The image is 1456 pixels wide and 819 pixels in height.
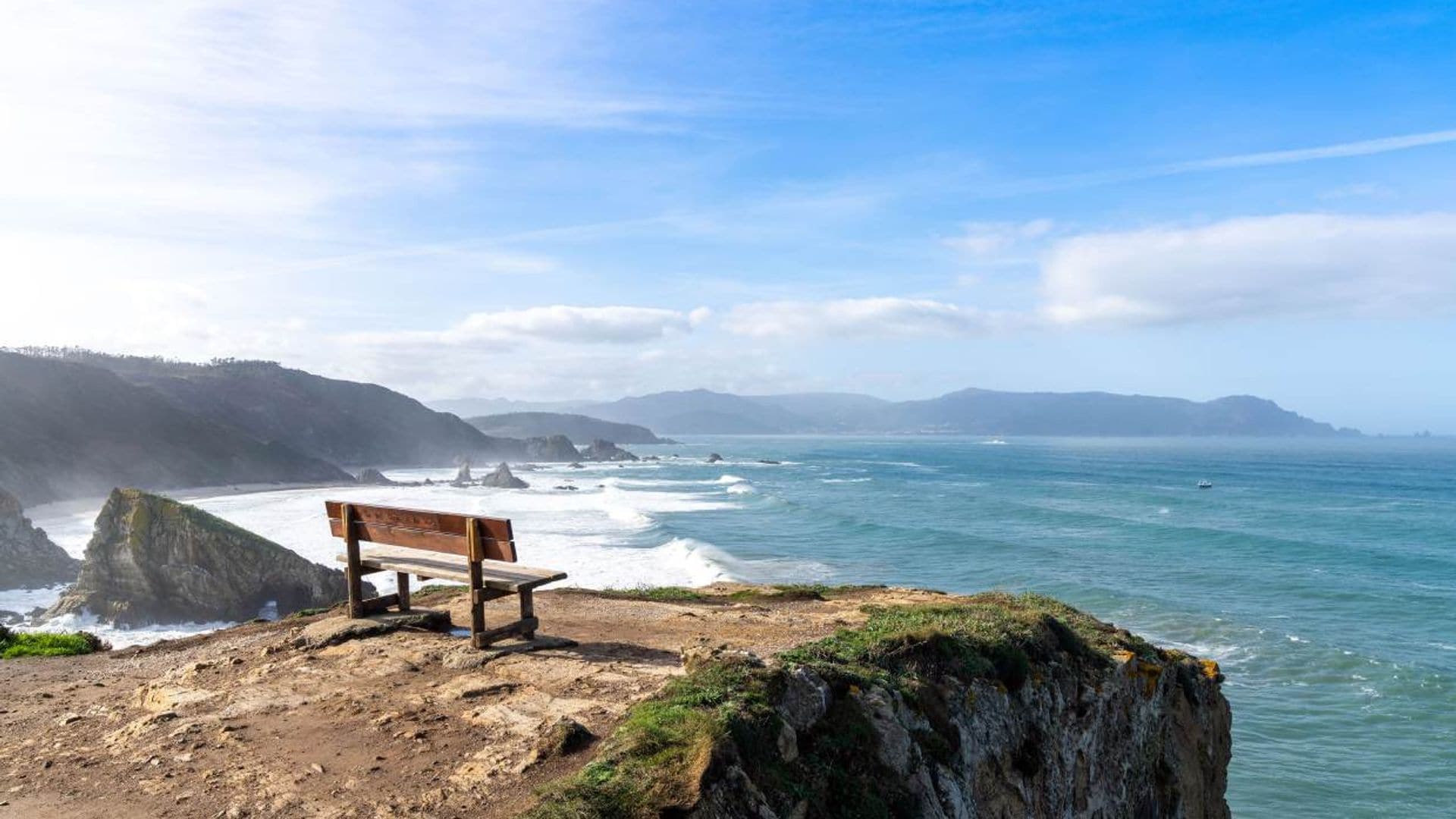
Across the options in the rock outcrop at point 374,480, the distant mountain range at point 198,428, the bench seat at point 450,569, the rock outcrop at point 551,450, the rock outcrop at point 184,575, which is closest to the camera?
the bench seat at point 450,569

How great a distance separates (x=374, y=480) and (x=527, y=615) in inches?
3067

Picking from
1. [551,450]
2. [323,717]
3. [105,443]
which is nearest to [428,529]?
[323,717]

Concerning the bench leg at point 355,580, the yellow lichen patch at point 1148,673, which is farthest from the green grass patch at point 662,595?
the yellow lichen patch at point 1148,673

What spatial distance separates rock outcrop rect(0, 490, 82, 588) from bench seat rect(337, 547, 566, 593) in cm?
2899

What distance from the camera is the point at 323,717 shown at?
6414 mm

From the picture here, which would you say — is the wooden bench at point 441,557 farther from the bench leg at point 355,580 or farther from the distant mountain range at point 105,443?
the distant mountain range at point 105,443

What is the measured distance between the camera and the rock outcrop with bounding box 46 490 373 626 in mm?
24766

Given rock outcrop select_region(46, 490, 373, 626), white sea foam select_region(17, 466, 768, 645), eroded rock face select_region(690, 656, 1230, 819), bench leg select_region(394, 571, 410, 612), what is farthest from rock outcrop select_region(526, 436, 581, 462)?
eroded rock face select_region(690, 656, 1230, 819)

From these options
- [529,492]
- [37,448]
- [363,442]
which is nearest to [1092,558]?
[529,492]

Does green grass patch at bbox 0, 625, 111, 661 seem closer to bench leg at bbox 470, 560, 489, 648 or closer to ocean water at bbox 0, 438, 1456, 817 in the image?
bench leg at bbox 470, 560, 489, 648

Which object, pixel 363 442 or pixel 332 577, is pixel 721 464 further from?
pixel 332 577

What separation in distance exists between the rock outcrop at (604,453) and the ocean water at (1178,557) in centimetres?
4454

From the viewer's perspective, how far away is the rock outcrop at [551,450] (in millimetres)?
125938

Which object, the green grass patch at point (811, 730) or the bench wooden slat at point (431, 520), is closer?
the green grass patch at point (811, 730)
